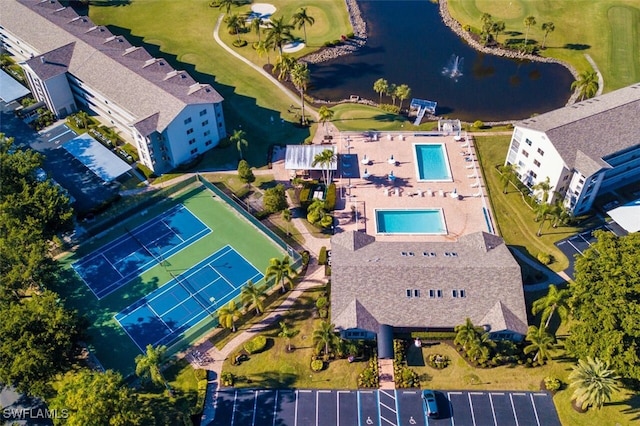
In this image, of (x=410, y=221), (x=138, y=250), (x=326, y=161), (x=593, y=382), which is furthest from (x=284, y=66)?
(x=593, y=382)

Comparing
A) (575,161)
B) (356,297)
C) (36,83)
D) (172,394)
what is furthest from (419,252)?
(36,83)

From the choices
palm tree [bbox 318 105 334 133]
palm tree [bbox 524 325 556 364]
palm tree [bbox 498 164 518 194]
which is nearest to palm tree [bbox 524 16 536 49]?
palm tree [bbox 498 164 518 194]

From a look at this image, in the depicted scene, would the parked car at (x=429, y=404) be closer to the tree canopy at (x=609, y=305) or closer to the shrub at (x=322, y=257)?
the tree canopy at (x=609, y=305)

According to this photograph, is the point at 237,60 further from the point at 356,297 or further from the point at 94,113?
the point at 356,297

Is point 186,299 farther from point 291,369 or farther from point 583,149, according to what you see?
point 583,149

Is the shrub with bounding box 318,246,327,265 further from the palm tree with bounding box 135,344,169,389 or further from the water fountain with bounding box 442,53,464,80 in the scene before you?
the water fountain with bounding box 442,53,464,80

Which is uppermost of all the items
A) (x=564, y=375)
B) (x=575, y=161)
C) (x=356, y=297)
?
(x=575, y=161)

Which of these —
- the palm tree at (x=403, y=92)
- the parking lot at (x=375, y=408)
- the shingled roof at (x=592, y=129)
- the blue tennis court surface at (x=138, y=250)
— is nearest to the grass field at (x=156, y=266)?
the blue tennis court surface at (x=138, y=250)

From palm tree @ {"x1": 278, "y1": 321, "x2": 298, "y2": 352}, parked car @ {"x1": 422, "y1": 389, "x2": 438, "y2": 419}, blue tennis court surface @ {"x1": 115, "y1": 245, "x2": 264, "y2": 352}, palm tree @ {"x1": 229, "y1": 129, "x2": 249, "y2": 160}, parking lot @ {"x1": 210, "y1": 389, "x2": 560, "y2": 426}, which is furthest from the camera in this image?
palm tree @ {"x1": 229, "y1": 129, "x2": 249, "y2": 160}
